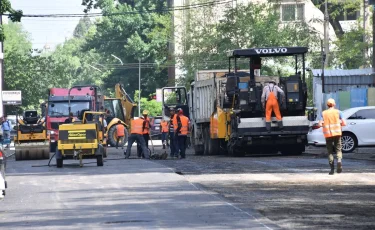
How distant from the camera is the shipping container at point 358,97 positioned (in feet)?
150

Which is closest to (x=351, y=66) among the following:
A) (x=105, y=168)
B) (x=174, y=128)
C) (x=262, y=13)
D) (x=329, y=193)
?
(x=262, y=13)

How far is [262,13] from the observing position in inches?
2522

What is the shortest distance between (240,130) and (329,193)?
580 inches

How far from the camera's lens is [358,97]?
1831 inches

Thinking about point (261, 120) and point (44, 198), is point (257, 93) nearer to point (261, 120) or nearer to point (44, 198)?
point (261, 120)

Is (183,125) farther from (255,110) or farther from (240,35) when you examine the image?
(240,35)

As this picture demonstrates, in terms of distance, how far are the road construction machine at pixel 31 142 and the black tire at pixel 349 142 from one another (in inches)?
436

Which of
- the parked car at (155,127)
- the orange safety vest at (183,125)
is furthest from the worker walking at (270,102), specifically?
the parked car at (155,127)

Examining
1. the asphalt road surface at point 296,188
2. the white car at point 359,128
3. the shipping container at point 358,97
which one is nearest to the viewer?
the asphalt road surface at point 296,188

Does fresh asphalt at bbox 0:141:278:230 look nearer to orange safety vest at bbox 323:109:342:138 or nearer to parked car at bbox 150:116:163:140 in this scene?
orange safety vest at bbox 323:109:342:138

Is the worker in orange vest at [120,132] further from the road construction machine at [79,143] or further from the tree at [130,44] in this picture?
the tree at [130,44]

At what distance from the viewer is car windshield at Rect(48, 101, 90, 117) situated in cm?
4675

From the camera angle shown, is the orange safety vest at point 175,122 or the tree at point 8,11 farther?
the tree at point 8,11

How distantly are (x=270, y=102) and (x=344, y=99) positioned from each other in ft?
49.9
